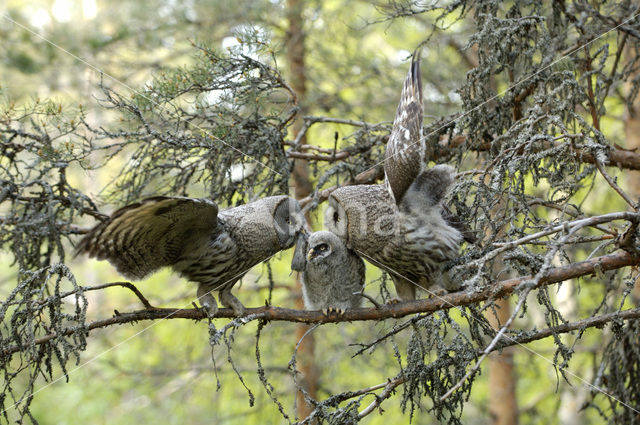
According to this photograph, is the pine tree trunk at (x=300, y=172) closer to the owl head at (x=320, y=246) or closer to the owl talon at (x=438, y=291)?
the owl head at (x=320, y=246)

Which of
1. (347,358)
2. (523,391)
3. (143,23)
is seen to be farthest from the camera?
(523,391)

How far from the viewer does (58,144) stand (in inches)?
149

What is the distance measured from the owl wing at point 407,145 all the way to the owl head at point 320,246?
47 centimetres

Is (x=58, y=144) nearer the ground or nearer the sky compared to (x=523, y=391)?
nearer the sky

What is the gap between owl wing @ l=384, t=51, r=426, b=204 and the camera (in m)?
3.56

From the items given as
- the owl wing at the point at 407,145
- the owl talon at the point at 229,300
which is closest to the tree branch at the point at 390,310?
the owl talon at the point at 229,300

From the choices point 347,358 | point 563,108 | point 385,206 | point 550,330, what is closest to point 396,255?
point 385,206

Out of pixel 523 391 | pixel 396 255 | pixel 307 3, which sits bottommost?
pixel 523 391

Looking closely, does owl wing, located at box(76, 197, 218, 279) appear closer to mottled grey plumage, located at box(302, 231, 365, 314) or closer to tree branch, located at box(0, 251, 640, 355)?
tree branch, located at box(0, 251, 640, 355)

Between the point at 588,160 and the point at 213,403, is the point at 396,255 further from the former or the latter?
the point at 213,403

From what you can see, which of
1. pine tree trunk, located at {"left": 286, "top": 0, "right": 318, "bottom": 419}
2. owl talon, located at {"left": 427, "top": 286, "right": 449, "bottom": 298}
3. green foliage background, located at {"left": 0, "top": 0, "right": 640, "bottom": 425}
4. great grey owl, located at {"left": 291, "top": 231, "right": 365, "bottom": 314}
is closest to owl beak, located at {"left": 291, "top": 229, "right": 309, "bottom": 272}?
great grey owl, located at {"left": 291, "top": 231, "right": 365, "bottom": 314}

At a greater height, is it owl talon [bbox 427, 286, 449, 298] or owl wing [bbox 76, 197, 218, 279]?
owl wing [bbox 76, 197, 218, 279]

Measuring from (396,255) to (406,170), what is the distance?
1.69 feet

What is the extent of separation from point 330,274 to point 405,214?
0.59 metres
